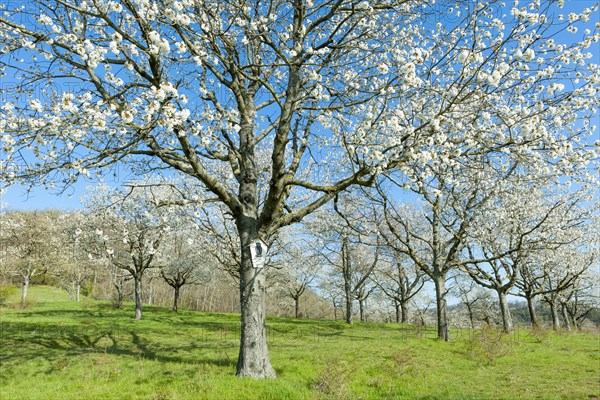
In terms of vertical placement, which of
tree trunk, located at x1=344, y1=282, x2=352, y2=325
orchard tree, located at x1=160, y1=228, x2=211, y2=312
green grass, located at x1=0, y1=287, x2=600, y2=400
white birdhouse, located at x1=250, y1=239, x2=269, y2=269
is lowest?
green grass, located at x1=0, y1=287, x2=600, y2=400

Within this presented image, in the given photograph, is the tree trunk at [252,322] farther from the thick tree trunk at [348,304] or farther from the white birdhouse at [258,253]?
the thick tree trunk at [348,304]

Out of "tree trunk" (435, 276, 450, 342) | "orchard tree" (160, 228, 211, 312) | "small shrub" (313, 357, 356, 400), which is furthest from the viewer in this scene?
"orchard tree" (160, 228, 211, 312)

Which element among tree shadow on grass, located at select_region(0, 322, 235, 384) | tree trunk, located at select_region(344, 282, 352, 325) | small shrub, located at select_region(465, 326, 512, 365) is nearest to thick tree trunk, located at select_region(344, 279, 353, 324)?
tree trunk, located at select_region(344, 282, 352, 325)

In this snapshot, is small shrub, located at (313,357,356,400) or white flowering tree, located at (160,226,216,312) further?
white flowering tree, located at (160,226,216,312)

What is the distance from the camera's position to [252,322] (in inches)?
327

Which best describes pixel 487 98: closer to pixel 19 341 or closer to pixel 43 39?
pixel 43 39

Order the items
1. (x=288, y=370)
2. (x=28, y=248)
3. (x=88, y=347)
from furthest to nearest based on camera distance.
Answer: (x=28, y=248), (x=88, y=347), (x=288, y=370)

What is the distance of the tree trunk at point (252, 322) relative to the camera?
809 cm

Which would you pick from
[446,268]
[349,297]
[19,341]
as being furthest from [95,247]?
[446,268]

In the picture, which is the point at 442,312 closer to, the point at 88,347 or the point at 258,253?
the point at 258,253

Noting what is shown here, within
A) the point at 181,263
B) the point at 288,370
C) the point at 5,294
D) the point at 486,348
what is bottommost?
the point at 288,370

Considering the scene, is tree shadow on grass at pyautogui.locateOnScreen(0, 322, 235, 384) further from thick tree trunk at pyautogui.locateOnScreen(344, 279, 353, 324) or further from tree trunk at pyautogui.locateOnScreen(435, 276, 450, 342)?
thick tree trunk at pyautogui.locateOnScreen(344, 279, 353, 324)

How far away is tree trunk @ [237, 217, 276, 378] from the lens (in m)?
8.09

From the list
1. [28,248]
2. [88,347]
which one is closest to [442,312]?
[88,347]
